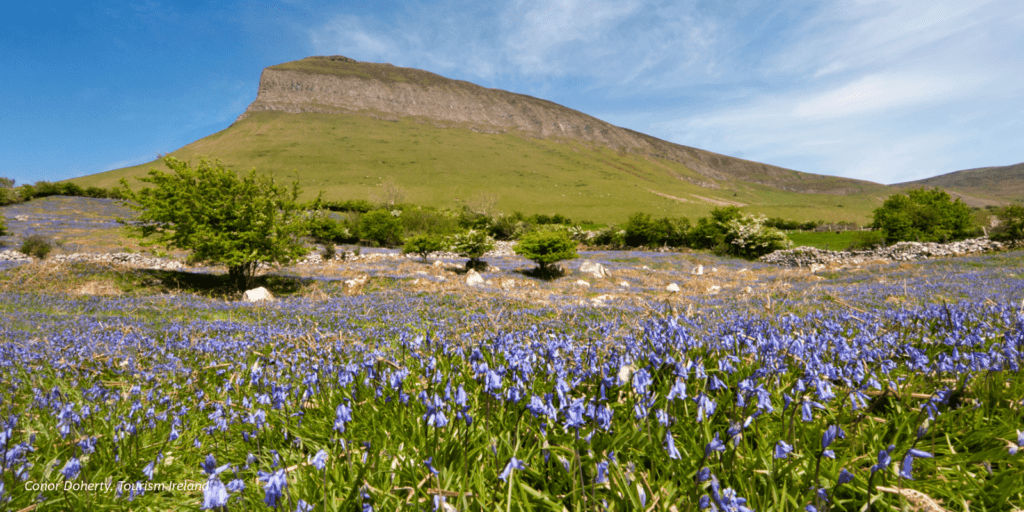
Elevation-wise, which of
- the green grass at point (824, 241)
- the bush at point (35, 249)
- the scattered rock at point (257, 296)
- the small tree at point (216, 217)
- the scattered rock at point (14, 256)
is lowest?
the scattered rock at point (257, 296)

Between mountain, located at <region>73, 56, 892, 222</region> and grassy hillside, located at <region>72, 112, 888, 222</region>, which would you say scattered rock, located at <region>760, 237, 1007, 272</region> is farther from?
mountain, located at <region>73, 56, 892, 222</region>

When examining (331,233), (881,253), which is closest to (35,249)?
(331,233)

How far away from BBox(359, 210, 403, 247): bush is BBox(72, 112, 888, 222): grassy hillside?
38.4m

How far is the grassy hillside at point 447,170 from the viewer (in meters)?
106

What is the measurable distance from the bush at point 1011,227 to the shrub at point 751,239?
1401 cm

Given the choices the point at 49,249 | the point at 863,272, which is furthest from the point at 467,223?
the point at 863,272

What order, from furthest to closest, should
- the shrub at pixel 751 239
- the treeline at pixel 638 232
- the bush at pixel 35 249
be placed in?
the treeline at pixel 638 232 → the shrub at pixel 751 239 → the bush at pixel 35 249

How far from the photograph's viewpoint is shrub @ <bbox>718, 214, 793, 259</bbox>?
40.7 metres

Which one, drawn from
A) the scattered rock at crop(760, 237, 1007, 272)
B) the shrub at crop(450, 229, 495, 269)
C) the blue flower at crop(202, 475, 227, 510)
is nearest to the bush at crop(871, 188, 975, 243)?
the scattered rock at crop(760, 237, 1007, 272)

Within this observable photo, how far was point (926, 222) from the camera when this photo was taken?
4194 centimetres

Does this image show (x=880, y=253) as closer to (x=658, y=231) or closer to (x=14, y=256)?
(x=658, y=231)

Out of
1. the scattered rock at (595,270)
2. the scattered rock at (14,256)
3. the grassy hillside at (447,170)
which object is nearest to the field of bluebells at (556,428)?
the scattered rock at (595,270)

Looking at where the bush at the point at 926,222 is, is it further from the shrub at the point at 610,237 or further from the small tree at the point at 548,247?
the small tree at the point at 548,247

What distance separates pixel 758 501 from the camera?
207cm
